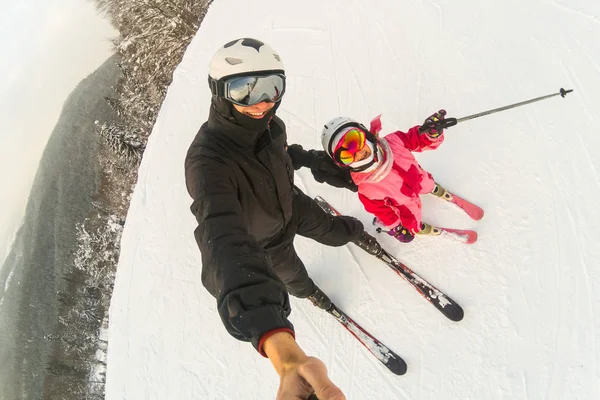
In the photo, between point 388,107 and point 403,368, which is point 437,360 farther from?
point 388,107

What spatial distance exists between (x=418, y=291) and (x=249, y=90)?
2930mm

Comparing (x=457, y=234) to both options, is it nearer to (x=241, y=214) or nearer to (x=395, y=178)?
(x=395, y=178)

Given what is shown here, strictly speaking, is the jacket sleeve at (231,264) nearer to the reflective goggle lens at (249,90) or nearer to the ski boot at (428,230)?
the reflective goggle lens at (249,90)

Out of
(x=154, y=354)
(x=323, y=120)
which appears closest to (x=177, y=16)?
(x=323, y=120)

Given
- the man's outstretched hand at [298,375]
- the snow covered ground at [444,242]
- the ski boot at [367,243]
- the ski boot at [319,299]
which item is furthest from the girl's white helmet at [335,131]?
the man's outstretched hand at [298,375]

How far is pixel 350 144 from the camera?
9.87 feet

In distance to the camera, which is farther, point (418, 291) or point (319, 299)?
point (418, 291)

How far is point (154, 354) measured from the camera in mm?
5188

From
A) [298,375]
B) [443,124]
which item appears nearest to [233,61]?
[298,375]

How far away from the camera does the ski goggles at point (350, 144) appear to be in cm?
301

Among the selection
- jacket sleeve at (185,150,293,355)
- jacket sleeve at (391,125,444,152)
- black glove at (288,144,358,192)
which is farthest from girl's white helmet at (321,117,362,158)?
jacket sleeve at (185,150,293,355)

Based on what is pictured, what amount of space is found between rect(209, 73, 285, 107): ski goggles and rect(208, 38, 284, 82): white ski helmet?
2.2 inches

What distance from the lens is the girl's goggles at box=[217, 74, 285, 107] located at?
82.6 inches

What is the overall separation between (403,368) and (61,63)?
26.4 m
